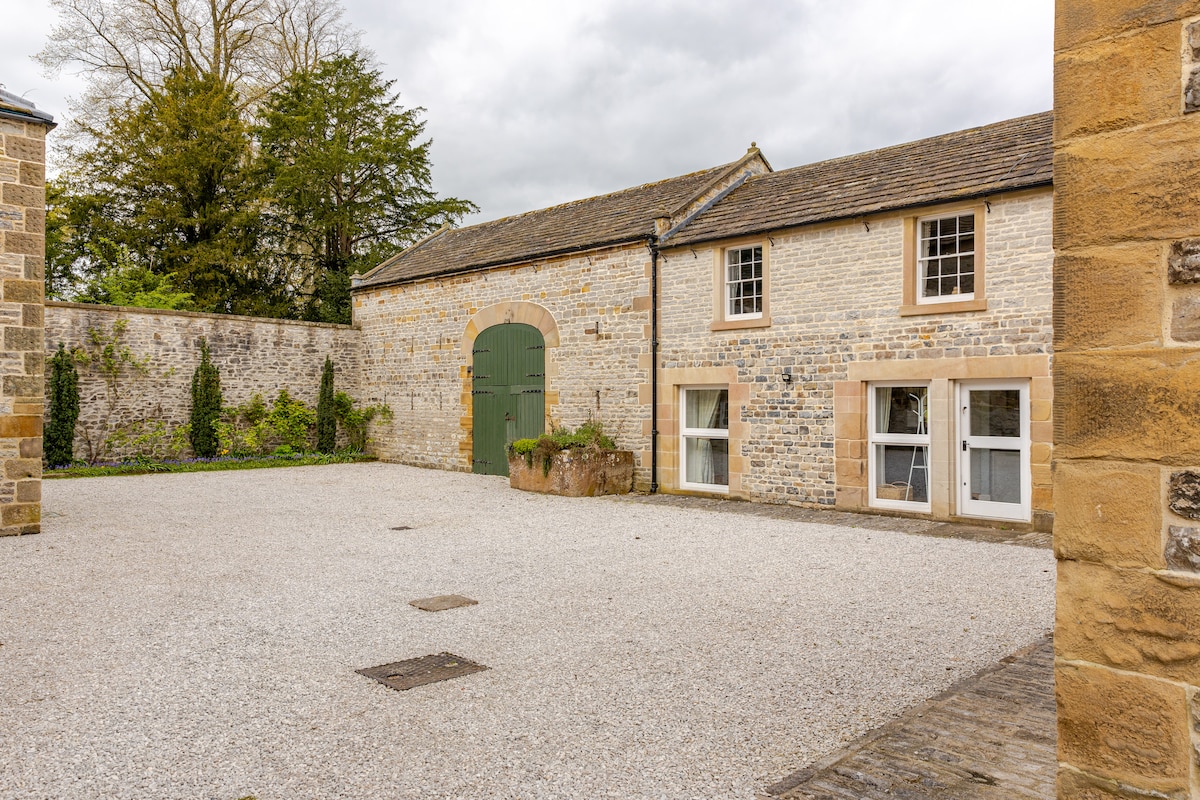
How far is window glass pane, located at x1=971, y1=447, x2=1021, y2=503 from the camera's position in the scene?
32.4ft

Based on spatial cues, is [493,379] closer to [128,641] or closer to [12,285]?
[12,285]

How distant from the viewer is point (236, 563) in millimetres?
7848

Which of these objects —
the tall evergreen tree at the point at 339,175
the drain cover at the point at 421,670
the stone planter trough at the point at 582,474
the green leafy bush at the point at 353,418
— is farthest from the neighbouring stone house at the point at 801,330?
the tall evergreen tree at the point at 339,175

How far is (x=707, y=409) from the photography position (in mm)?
12930

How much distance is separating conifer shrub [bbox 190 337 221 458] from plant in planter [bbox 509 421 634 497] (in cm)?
753

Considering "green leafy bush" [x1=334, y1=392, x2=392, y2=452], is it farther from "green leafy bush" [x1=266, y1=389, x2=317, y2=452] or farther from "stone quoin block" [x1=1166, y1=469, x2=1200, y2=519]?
"stone quoin block" [x1=1166, y1=469, x2=1200, y2=519]

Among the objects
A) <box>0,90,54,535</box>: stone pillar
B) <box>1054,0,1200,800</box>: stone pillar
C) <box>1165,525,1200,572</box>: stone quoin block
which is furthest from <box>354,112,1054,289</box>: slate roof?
<box>1165,525,1200,572</box>: stone quoin block

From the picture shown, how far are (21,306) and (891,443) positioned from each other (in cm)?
1029

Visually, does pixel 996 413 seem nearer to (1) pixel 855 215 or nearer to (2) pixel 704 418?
(1) pixel 855 215

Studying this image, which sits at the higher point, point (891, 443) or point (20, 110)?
point (20, 110)

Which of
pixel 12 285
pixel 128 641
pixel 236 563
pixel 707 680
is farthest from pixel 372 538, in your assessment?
pixel 707 680

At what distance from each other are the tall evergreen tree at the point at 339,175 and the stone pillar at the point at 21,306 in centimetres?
1498

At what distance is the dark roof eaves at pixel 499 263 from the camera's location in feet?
44.7

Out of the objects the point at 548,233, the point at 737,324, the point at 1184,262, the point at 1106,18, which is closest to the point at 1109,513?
the point at 1184,262
